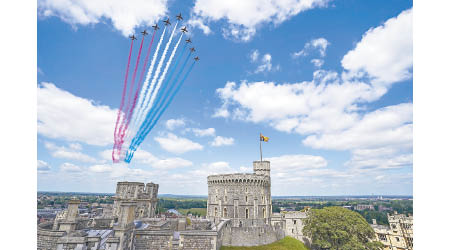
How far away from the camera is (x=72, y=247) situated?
1717 centimetres

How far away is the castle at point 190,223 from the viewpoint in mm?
18875

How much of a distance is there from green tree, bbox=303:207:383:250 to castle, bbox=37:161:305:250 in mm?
9431

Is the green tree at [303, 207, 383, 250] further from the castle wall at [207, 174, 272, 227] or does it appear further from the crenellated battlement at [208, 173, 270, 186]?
the crenellated battlement at [208, 173, 270, 186]

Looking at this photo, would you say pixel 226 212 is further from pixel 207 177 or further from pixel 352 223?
Answer: pixel 352 223

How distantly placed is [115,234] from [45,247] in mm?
6671

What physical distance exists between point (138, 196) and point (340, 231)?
38.5 m

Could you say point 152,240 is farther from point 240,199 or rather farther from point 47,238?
point 240,199

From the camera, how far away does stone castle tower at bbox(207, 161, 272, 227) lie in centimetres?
4897

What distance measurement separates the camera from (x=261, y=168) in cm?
5675

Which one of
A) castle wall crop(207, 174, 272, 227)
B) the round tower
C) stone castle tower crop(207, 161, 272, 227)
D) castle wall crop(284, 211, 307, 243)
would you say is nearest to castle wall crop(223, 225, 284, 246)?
stone castle tower crop(207, 161, 272, 227)

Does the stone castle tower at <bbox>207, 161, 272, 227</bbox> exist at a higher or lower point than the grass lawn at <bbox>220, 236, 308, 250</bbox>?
higher
